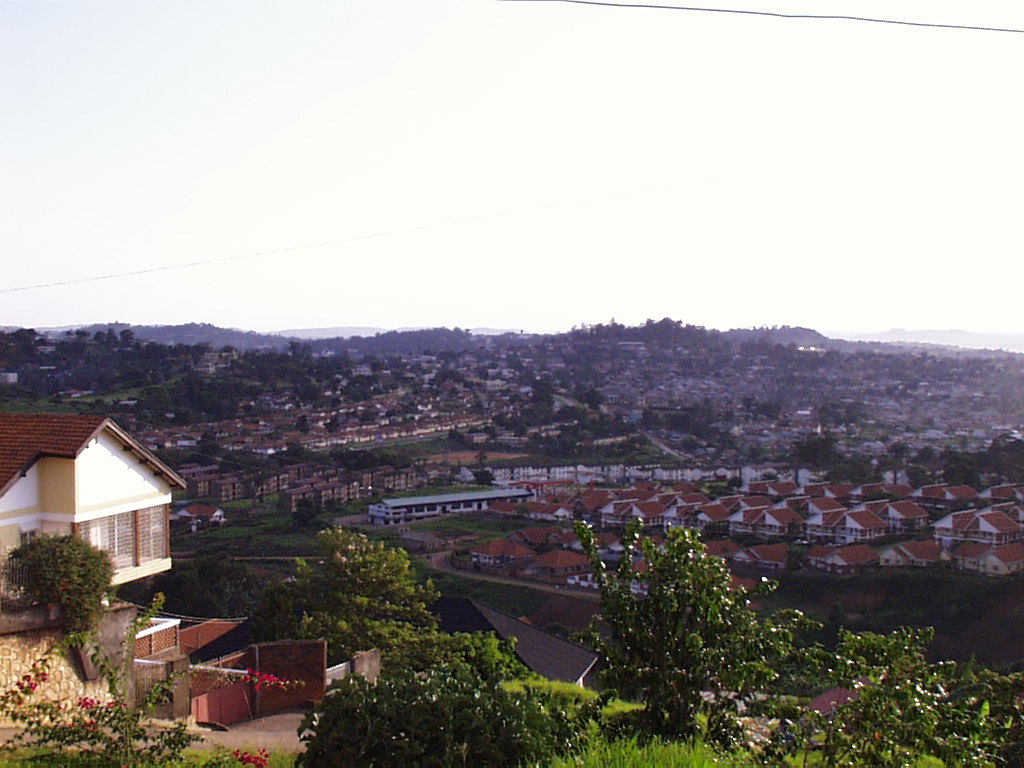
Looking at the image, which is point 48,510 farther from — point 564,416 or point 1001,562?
point 564,416

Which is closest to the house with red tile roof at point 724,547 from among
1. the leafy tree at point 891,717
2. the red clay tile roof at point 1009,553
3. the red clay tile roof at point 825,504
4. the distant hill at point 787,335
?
the red clay tile roof at point 825,504

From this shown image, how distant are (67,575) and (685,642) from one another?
4266mm

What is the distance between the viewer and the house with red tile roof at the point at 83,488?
6629 millimetres

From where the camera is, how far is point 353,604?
10117 millimetres

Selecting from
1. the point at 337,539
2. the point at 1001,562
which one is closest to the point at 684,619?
the point at 337,539

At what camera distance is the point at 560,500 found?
36438mm

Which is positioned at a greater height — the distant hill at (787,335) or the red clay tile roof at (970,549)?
the distant hill at (787,335)

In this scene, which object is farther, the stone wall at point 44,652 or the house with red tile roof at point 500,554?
the house with red tile roof at point 500,554

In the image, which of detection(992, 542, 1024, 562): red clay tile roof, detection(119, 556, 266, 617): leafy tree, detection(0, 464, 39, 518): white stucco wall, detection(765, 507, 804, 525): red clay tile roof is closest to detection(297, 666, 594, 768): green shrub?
detection(0, 464, 39, 518): white stucco wall

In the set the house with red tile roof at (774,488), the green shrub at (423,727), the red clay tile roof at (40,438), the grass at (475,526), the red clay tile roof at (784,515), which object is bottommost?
the grass at (475,526)

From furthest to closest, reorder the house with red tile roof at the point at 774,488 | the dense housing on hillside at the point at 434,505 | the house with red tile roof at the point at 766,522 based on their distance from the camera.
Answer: the house with red tile roof at the point at 774,488 → the dense housing on hillside at the point at 434,505 → the house with red tile roof at the point at 766,522

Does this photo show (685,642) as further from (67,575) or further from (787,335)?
(787,335)

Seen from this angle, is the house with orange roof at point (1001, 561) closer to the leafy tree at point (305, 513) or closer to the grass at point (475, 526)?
the grass at point (475, 526)

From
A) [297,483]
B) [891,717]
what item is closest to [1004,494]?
[297,483]
